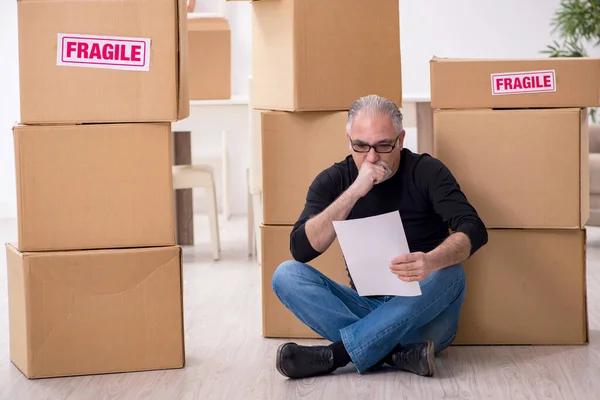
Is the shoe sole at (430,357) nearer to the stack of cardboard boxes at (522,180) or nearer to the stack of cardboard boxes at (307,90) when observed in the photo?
the stack of cardboard boxes at (522,180)

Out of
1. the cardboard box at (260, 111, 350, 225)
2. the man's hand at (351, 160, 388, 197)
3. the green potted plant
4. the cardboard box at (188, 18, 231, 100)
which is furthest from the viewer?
the green potted plant

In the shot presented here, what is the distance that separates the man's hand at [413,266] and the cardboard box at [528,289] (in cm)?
46

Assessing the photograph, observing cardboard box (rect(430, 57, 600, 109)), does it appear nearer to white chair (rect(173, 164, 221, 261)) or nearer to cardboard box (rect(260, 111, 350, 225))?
cardboard box (rect(260, 111, 350, 225))

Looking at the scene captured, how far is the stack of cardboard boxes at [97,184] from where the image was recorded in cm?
216

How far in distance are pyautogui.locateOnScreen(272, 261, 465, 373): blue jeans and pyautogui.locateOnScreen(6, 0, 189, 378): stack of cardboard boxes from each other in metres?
0.31

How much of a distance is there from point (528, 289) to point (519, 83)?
0.57 m

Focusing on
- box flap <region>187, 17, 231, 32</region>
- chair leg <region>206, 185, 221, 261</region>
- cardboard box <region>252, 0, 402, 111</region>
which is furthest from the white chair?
cardboard box <region>252, 0, 402, 111</region>

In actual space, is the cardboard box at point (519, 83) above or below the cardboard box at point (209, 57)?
below

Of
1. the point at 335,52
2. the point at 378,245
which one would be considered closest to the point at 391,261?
the point at 378,245

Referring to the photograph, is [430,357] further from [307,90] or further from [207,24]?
[207,24]

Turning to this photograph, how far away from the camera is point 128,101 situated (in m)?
2.19

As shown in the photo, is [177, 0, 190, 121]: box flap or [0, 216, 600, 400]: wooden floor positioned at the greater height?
[177, 0, 190, 121]: box flap

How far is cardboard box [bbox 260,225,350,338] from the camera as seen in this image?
2609mm

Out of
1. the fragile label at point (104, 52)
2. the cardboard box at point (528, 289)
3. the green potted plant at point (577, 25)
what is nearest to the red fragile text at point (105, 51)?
the fragile label at point (104, 52)
